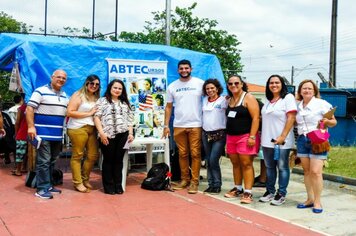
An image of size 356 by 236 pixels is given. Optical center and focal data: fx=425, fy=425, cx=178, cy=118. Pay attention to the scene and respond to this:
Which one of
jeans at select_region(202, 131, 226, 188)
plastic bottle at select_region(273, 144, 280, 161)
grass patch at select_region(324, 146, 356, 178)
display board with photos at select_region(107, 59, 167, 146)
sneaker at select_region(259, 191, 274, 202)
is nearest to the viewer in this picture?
plastic bottle at select_region(273, 144, 280, 161)

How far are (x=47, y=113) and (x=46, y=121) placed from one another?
0.11 meters

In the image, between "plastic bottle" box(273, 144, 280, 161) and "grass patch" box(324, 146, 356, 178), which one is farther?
"grass patch" box(324, 146, 356, 178)

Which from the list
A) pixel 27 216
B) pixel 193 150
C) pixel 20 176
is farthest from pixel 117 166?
pixel 20 176

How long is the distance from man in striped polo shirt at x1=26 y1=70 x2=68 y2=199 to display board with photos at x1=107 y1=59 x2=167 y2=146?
1.77 m

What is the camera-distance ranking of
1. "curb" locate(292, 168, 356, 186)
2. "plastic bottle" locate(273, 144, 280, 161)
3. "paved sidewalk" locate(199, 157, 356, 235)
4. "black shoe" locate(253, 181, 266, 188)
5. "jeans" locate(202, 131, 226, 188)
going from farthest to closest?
"curb" locate(292, 168, 356, 186), "black shoe" locate(253, 181, 266, 188), "jeans" locate(202, 131, 226, 188), "plastic bottle" locate(273, 144, 280, 161), "paved sidewalk" locate(199, 157, 356, 235)

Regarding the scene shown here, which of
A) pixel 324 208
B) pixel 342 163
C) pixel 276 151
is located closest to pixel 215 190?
pixel 276 151

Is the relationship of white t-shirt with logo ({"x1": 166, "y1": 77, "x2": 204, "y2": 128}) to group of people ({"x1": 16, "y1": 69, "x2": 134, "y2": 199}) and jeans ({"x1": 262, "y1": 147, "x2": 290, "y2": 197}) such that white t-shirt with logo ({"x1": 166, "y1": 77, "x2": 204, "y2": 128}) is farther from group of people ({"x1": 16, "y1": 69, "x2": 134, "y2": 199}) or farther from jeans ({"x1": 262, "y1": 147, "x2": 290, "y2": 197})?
jeans ({"x1": 262, "y1": 147, "x2": 290, "y2": 197})

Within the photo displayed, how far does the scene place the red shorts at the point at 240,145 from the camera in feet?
18.7

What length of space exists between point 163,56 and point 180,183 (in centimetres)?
242

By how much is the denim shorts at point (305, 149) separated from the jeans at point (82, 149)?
2801 millimetres

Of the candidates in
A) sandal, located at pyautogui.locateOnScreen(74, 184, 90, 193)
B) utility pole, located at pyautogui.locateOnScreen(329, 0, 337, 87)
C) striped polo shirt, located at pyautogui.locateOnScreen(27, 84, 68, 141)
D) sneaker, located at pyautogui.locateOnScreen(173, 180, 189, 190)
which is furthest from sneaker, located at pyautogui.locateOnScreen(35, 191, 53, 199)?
utility pole, located at pyautogui.locateOnScreen(329, 0, 337, 87)

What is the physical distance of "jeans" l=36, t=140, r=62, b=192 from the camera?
5623 mm

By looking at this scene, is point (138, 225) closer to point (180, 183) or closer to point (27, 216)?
point (27, 216)

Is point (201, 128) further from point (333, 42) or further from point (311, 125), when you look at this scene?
point (333, 42)
